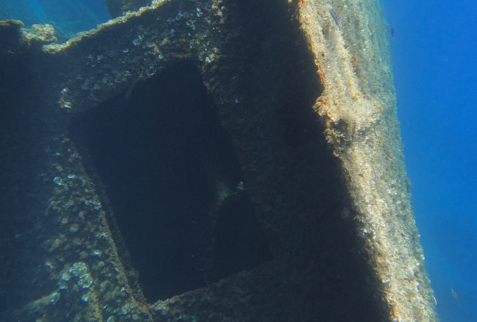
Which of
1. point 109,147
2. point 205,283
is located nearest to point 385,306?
point 205,283

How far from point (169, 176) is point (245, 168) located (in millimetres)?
1081

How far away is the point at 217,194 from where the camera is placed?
2.62 metres

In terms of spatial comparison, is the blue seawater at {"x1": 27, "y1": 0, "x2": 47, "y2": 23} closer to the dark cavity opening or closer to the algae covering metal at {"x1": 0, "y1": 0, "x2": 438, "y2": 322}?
the algae covering metal at {"x1": 0, "y1": 0, "x2": 438, "y2": 322}

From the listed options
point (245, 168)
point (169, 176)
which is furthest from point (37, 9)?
point (245, 168)

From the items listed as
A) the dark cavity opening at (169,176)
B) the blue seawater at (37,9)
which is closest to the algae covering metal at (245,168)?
the dark cavity opening at (169,176)

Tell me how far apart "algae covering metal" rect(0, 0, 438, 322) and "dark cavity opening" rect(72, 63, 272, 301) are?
93 mm

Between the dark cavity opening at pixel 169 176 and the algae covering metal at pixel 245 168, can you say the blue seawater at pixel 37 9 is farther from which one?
the dark cavity opening at pixel 169 176

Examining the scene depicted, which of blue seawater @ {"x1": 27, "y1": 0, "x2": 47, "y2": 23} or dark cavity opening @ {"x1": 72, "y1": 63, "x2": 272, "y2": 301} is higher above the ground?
blue seawater @ {"x1": 27, "y1": 0, "x2": 47, "y2": 23}

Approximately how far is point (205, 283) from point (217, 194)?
3.01 ft

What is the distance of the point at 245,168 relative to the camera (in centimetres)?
225

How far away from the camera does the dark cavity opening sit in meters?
2.54

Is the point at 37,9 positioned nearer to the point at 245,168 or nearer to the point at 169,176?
the point at 169,176

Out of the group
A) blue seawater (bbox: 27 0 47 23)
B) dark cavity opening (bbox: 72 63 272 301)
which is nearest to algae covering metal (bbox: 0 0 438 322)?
dark cavity opening (bbox: 72 63 272 301)

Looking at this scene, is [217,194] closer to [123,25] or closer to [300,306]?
[300,306]
